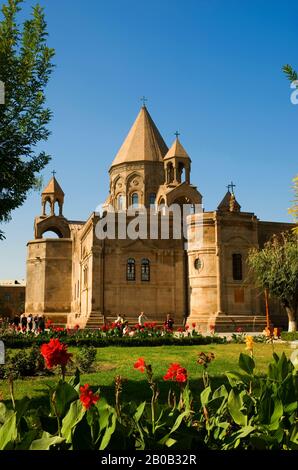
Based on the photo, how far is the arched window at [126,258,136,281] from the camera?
3192 cm

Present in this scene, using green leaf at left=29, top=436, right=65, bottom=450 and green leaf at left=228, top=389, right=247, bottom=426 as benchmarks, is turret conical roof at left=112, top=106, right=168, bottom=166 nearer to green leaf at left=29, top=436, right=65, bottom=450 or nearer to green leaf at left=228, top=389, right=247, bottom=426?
green leaf at left=228, top=389, right=247, bottom=426

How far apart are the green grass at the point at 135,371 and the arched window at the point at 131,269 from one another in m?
13.3

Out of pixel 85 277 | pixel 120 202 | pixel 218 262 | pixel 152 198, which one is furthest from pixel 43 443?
pixel 120 202

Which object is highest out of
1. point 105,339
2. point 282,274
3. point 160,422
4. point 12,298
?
point 282,274

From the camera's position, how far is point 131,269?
3206 centimetres

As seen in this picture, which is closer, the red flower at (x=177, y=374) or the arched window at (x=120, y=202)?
the red flower at (x=177, y=374)

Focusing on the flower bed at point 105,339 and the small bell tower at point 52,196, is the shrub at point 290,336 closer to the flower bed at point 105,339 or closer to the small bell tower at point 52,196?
the flower bed at point 105,339

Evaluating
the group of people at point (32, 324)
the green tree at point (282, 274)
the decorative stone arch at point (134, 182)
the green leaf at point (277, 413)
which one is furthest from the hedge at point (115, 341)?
the decorative stone arch at point (134, 182)

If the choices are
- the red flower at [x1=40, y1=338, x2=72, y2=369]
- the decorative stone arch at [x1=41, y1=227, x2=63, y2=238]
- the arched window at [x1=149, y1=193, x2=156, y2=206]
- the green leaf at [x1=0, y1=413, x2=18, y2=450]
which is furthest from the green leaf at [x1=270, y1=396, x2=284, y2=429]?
the decorative stone arch at [x1=41, y1=227, x2=63, y2=238]

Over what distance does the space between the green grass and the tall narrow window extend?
11382mm

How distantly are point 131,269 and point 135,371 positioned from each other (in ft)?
66.3

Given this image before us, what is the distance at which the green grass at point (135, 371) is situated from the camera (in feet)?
29.9
